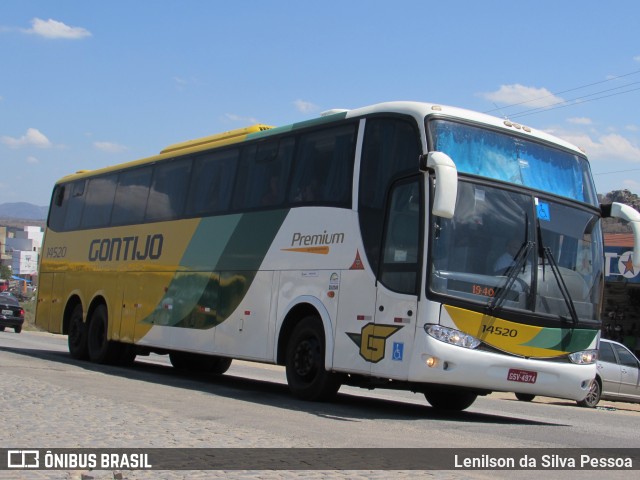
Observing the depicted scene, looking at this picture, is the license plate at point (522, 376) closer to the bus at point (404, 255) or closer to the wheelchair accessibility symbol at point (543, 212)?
the bus at point (404, 255)

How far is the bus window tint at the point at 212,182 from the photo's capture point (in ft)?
52.2

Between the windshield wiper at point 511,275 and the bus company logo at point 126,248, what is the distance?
835 centimetres

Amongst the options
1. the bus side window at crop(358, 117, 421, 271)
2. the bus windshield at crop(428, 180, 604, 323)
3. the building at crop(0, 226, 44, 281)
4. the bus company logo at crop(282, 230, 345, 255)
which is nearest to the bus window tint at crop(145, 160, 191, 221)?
the bus company logo at crop(282, 230, 345, 255)

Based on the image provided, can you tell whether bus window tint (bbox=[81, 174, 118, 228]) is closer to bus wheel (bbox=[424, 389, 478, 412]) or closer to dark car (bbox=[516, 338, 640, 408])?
bus wheel (bbox=[424, 389, 478, 412])

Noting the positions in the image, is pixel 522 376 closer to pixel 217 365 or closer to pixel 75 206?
pixel 217 365

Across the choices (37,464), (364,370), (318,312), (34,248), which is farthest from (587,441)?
(34,248)

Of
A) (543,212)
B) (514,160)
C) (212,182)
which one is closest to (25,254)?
(212,182)

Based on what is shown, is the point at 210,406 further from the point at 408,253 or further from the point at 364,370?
the point at 408,253

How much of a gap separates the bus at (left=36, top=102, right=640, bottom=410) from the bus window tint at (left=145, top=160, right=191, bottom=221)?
100cm

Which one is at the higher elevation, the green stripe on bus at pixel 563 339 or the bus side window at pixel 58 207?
the bus side window at pixel 58 207

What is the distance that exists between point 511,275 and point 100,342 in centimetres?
1134

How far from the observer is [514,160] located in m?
12.1

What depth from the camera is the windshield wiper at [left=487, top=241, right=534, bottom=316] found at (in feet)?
36.8

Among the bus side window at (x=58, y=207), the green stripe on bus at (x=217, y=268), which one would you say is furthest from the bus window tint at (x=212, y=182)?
the bus side window at (x=58, y=207)
